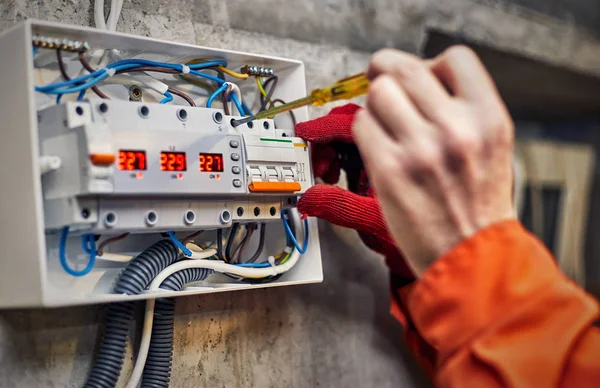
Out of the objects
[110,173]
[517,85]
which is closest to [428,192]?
[110,173]

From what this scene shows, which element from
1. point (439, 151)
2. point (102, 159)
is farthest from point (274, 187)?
point (439, 151)

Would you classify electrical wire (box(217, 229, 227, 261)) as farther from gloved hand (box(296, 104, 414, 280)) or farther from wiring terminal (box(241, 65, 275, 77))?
wiring terminal (box(241, 65, 275, 77))

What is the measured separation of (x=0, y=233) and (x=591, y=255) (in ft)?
9.75

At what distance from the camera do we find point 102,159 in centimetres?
85

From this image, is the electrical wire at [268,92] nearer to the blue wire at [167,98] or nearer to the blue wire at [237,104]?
the blue wire at [237,104]

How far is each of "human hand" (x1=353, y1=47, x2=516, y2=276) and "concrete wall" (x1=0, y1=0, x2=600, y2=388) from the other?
570 millimetres

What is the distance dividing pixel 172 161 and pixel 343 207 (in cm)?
32

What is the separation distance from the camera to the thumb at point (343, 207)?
42.5 inches

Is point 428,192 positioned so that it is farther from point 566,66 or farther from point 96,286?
point 566,66

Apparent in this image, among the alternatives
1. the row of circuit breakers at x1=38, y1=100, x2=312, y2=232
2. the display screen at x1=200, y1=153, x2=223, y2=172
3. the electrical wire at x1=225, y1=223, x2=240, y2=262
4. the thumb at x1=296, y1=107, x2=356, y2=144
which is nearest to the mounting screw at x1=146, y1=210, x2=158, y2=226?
the row of circuit breakers at x1=38, y1=100, x2=312, y2=232

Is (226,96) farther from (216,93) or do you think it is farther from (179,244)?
(179,244)

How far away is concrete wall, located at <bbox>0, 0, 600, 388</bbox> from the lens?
101 cm

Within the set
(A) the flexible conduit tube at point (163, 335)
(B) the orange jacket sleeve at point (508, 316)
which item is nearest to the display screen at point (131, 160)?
(A) the flexible conduit tube at point (163, 335)

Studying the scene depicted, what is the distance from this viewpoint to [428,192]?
0.71m
